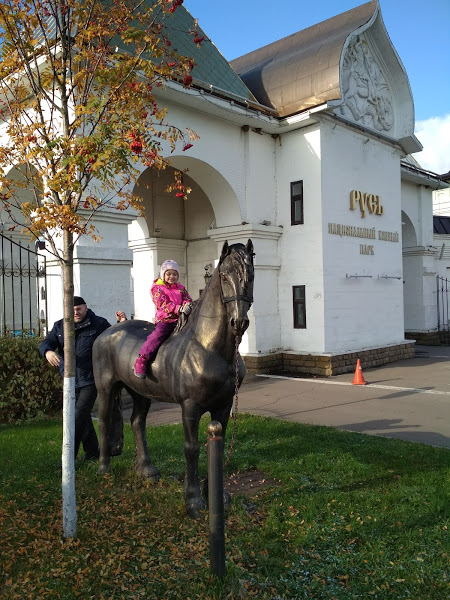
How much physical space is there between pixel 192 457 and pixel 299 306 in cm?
905

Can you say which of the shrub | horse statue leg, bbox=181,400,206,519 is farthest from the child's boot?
the shrub

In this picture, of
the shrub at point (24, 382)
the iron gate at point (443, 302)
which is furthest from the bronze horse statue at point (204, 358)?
the iron gate at point (443, 302)

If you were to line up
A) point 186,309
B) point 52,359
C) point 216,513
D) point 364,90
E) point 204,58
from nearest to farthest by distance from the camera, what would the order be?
point 216,513 → point 186,309 → point 52,359 → point 204,58 → point 364,90

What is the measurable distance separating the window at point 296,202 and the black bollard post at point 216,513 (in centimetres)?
1022

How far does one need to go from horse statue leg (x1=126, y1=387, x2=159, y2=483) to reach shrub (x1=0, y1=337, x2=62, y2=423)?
3.31 m

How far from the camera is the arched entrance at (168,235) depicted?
579 inches

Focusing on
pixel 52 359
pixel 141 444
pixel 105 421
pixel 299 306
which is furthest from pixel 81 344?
pixel 299 306

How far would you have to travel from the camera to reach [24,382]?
26.0 ft

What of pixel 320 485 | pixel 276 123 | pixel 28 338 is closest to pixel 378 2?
pixel 276 123

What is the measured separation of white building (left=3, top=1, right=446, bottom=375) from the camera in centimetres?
1204

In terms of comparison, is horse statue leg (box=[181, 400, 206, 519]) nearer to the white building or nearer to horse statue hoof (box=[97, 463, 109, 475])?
horse statue hoof (box=[97, 463, 109, 475])

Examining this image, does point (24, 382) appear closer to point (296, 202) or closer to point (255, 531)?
point (255, 531)

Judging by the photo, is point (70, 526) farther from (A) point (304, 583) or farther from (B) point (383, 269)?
(B) point (383, 269)

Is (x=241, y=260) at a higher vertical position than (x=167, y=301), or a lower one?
higher
